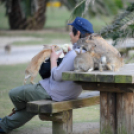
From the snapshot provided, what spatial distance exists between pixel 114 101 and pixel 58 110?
2.03ft

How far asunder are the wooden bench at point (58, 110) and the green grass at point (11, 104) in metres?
1.03

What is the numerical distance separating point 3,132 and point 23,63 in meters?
6.66

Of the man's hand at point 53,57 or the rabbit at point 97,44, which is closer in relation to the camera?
the rabbit at point 97,44

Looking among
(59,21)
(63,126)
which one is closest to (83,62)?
(63,126)

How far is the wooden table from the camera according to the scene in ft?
11.0

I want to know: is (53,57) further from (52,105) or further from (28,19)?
(28,19)

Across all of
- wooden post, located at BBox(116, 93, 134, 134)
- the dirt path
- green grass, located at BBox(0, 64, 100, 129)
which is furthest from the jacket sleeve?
green grass, located at BBox(0, 64, 100, 129)

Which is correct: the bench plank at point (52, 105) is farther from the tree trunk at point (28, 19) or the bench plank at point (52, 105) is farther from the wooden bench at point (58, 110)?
the tree trunk at point (28, 19)

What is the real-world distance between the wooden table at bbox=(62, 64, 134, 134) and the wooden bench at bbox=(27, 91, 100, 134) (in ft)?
1.13

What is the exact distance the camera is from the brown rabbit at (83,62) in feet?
11.2

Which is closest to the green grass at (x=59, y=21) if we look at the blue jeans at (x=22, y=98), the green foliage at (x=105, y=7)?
the green foliage at (x=105, y=7)

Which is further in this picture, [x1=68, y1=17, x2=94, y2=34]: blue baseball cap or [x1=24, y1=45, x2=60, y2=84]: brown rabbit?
[x1=24, y1=45, x2=60, y2=84]: brown rabbit

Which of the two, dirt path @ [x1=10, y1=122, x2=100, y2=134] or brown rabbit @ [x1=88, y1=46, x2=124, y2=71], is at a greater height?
brown rabbit @ [x1=88, y1=46, x2=124, y2=71]

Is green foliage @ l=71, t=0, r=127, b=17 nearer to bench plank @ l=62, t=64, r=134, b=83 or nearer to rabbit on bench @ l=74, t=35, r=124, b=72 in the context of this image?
rabbit on bench @ l=74, t=35, r=124, b=72
